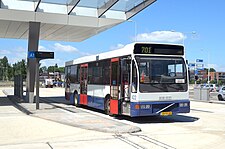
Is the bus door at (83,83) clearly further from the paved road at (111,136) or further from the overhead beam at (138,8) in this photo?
the paved road at (111,136)

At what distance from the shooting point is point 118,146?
8.05 meters

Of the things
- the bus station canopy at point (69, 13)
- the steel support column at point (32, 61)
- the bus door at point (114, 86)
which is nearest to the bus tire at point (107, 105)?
the bus door at point (114, 86)

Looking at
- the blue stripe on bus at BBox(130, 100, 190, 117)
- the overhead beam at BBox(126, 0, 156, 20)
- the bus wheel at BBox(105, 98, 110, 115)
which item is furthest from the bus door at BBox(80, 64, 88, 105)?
the blue stripe on bus at BBox(130, 100, 190, 117)

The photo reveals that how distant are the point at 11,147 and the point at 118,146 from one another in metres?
2.66

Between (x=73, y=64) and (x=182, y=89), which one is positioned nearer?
(x=182, y=89)

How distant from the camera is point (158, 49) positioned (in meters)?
12.6

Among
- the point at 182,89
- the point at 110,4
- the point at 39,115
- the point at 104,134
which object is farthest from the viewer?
the point at 110,4

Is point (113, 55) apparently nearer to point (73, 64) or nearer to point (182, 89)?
point (182, 89)

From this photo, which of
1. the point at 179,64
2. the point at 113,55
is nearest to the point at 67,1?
the point at 113,55

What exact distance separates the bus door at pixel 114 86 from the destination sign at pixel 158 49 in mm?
1622

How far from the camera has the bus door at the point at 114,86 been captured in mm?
13430

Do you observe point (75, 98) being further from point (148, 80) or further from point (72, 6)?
point (148, 80)

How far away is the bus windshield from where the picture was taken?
39.7ft

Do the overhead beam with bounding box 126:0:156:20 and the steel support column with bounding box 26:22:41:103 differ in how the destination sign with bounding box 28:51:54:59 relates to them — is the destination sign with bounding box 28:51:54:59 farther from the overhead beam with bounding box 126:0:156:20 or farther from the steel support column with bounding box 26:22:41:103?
the overhead beam with bounding box 126:0:156:20
